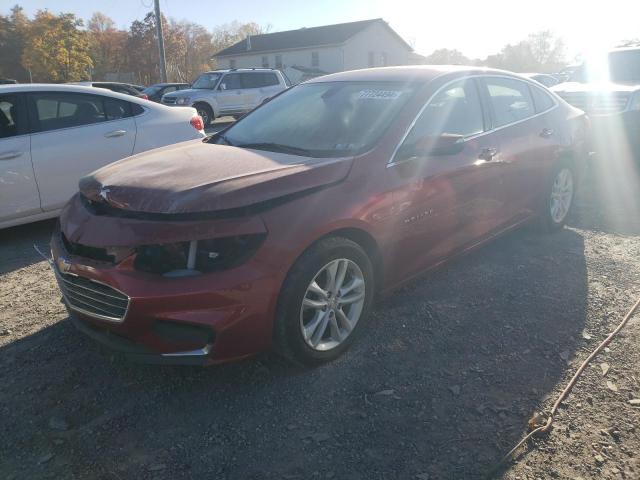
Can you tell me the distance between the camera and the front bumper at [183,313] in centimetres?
250

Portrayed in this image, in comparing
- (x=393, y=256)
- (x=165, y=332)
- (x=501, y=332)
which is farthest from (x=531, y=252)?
(x=165, y=332)

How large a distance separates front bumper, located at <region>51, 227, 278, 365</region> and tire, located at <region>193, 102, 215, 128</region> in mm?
15354

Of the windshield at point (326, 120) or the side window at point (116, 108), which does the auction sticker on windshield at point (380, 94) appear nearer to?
the windshield at point (326, 120)

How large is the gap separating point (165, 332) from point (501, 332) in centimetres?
215

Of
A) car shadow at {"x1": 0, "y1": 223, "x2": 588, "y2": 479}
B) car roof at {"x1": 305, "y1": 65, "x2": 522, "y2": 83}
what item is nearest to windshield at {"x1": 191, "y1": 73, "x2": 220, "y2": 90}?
car roof at {"x1": 305, "y1": 65, "x2": 522, "y2": 83}

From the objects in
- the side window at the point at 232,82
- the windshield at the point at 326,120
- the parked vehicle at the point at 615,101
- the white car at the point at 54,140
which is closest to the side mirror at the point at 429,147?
the windshield at the point at 326,120

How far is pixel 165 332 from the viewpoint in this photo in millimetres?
2557

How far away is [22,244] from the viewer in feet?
17.2

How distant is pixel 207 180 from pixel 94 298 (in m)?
0.84

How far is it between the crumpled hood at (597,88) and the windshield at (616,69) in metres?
0.48

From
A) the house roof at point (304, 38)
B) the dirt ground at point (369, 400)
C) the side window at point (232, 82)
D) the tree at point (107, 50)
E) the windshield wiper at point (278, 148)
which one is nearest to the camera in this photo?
the dirt ground at point (369, 400)

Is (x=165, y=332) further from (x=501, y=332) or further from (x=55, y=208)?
(x=55, y=208)

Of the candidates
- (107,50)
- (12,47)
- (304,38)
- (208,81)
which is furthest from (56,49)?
(208,81)

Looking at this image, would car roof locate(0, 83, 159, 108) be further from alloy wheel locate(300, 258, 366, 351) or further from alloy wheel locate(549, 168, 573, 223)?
alloy wheel locate(549, 168, 573, 223)
